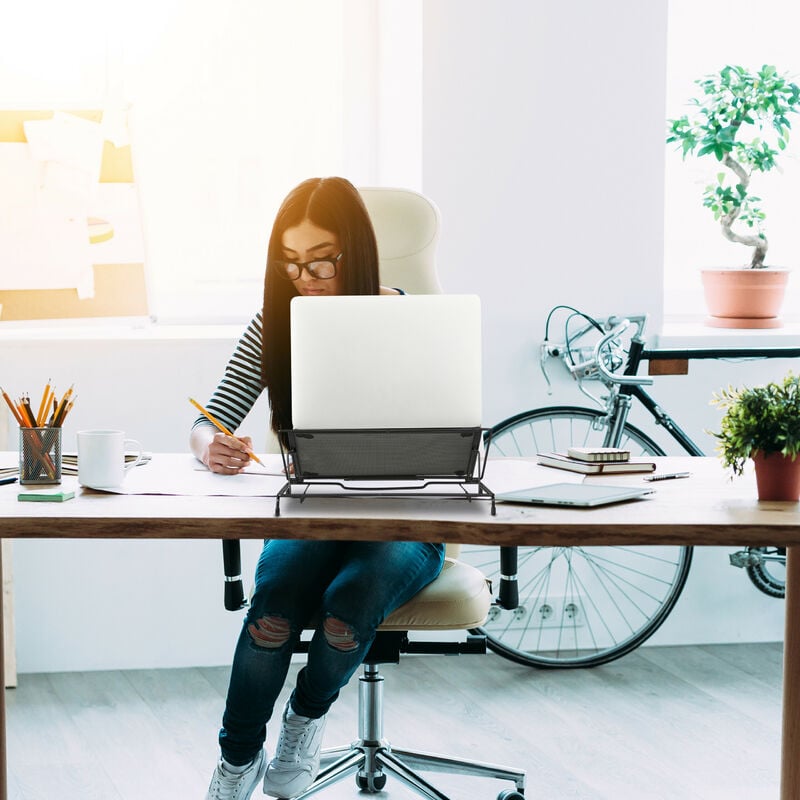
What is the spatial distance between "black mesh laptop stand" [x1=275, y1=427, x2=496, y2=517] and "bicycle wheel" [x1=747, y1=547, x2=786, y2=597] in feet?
5.47

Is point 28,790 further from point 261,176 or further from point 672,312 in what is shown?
point 672,312

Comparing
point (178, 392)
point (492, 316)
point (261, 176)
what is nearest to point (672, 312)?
point (492, 316)

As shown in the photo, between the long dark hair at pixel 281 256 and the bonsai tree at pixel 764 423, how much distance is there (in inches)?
29.3

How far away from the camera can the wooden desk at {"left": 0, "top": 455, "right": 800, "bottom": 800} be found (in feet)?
4.54

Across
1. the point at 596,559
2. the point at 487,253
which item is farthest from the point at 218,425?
the point at 596,559

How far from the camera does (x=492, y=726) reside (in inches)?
98.5

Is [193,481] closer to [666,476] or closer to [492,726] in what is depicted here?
[666,476]

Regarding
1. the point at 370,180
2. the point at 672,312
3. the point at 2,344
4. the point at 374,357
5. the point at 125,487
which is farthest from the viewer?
the point at 672,312

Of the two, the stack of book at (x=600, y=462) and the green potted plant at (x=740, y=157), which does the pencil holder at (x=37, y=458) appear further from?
the green potted plant at (x=740, y=157)

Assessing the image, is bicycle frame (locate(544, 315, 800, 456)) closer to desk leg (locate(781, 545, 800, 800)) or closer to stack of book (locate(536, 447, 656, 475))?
stack of book (locate(536, 447, 656, 475))

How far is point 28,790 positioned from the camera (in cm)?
219

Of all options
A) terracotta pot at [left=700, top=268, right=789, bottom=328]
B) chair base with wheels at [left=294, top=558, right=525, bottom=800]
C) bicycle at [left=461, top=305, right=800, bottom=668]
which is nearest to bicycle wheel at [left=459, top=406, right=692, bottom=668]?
bicycle at [left=461, top=305, right=800, bottom=668]

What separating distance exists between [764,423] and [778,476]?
8 centimetres

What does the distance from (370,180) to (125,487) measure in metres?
1.70
